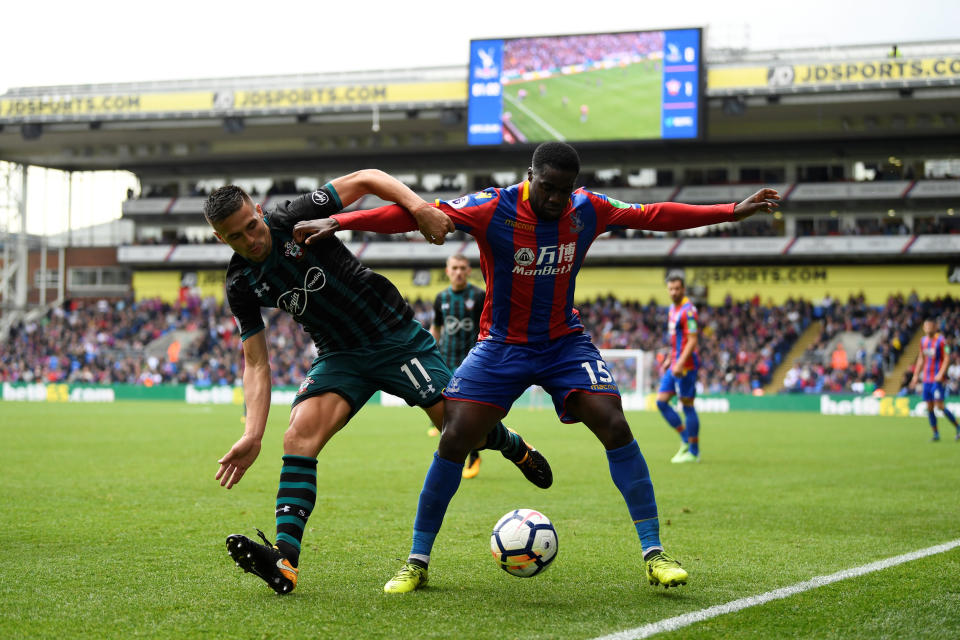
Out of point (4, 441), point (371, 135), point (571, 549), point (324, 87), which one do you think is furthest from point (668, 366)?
point (371, 135)

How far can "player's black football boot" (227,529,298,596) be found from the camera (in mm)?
4875

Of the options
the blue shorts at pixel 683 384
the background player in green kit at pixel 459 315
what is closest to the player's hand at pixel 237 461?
the background player in green kit at pixel 459 315

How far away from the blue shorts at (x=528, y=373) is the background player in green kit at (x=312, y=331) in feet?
0.96

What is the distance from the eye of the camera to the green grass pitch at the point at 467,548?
4.56m

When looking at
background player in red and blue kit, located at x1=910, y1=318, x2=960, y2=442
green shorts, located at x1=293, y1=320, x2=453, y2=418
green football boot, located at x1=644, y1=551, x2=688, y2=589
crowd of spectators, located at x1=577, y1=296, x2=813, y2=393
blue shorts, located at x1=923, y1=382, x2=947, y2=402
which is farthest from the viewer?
crowd of spectators, located at x1=577, y1=296, x2=813, y2=393

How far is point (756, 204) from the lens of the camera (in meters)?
5.53

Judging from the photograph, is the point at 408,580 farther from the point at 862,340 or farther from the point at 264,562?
the point at 862,340

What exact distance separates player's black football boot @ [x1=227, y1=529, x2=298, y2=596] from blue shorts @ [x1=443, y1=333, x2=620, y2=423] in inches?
50.3

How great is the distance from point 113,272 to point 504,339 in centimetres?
5476

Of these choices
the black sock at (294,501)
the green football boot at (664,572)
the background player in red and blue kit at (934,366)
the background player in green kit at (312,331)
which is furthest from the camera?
the background player in red and blue kit at (934,366)

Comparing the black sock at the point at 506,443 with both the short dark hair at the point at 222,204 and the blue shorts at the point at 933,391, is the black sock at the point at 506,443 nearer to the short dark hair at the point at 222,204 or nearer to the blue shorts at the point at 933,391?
the short dark hair at the point at 222,204

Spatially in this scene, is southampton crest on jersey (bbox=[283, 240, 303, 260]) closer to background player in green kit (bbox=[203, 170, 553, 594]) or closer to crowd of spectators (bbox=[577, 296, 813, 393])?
background player in green kit (bbox=[203, 170, 553, 594])

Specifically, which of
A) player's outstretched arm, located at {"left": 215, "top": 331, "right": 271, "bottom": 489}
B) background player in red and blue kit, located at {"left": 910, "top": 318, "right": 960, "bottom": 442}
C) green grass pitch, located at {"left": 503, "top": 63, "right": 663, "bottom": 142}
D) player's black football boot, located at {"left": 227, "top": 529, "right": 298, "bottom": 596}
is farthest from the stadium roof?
player's black football boot, located at {"left": 227, "top": 529, "right": 298, "bottom": 596}

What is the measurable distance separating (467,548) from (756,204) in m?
2.97
